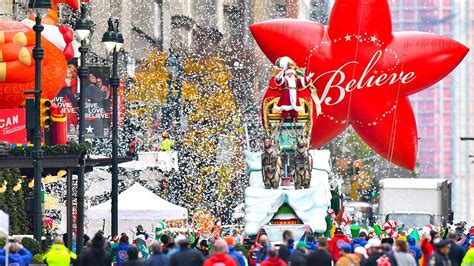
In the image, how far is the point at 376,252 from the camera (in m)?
28.4

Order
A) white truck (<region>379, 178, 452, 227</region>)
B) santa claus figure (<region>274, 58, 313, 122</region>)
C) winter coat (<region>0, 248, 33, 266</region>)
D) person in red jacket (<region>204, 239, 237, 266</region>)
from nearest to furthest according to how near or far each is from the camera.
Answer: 1. person in red jacket (<region>204, 239, 237, 266</region>)
2. winter coat (<region>0, 248, 33, 266</region>)
3. santa claus figure (<region>274, 58, 313, 122</region>)
4. white truck (<region>379, 178, 452, 227</region>)

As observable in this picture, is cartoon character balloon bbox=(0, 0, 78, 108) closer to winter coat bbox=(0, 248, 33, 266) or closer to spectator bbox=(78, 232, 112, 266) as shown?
winter coat bbox=(0, 248, 33, 266)

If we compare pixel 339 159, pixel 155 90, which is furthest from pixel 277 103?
pixel 339 159

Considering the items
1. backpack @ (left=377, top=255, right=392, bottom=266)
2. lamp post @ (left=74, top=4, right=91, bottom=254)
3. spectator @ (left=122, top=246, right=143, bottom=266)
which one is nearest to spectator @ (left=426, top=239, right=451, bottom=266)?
backpack @ (left=377, top=255, right=392, bottom=266)

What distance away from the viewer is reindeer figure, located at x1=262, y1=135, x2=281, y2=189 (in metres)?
43.5

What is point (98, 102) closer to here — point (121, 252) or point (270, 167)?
point (270, 167)

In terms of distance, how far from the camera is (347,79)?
46844mm

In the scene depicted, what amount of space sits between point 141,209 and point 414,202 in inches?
477

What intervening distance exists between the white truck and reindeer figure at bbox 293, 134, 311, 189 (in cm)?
1334

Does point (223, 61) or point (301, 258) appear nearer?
point (301, 258)

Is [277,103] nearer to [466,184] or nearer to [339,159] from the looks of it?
[339,159]

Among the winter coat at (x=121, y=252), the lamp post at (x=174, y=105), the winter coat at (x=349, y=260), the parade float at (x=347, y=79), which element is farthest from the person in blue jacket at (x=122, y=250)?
the lamp post at (x=174, y=105)

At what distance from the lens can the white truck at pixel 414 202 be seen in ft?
188

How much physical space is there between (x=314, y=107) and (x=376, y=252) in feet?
57.4
